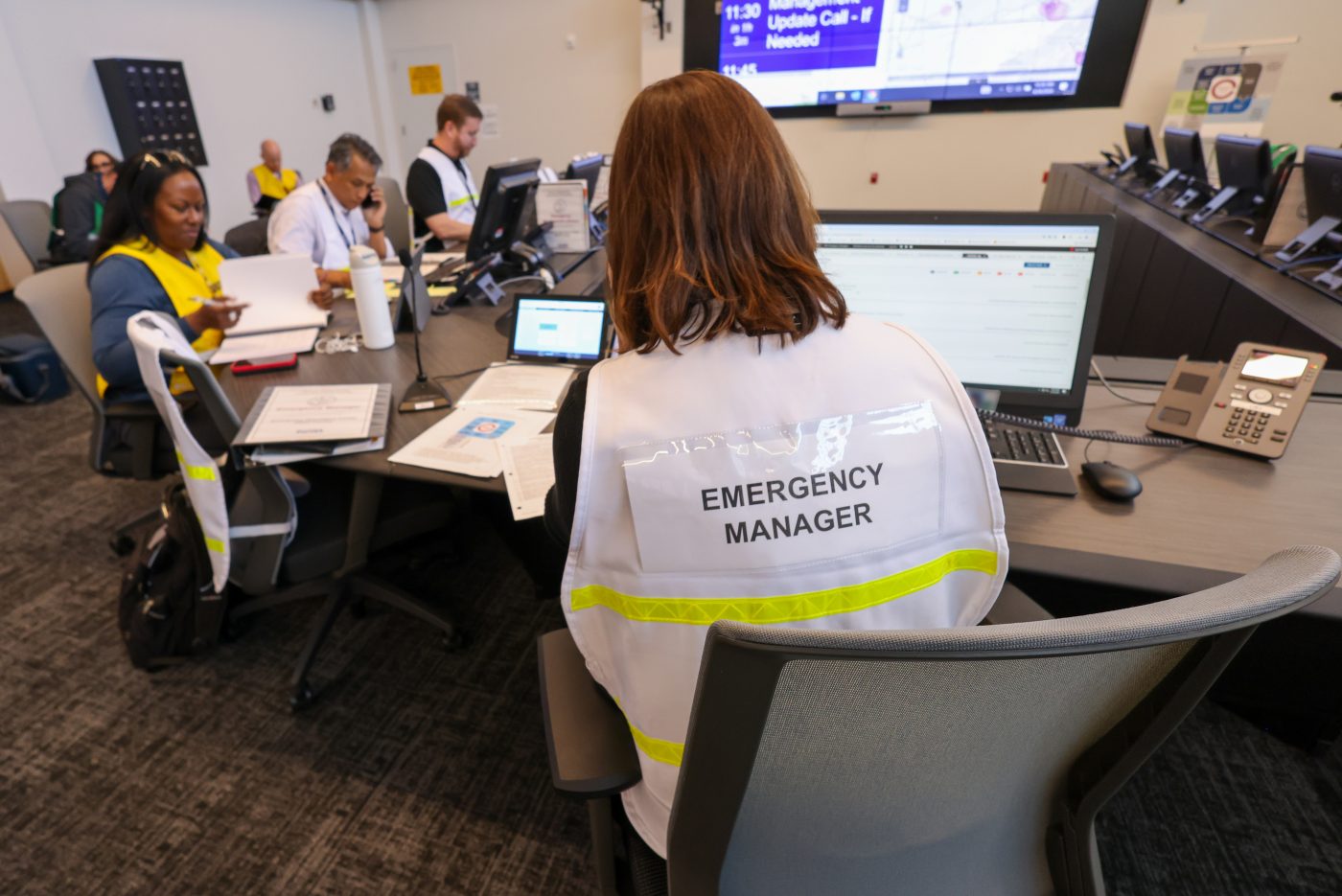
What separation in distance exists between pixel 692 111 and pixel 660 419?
380 millimetres

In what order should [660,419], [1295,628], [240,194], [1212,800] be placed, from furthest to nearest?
[240,194], [1212,800], [1295,628], [660,419]

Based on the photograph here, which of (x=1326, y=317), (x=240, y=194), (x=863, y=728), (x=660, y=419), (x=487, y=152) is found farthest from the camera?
(x=487, y=152)

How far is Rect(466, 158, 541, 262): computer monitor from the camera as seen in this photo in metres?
2.24

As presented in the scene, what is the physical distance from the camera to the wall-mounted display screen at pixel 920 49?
4.34 metres

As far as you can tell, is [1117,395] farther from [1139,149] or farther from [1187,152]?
[1139,149]

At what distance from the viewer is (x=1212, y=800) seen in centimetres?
141

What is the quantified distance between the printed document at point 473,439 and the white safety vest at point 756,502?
1.98 ft

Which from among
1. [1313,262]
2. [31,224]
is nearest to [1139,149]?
[1313,262]

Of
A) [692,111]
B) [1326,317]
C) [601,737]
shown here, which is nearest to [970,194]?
[1326,317]

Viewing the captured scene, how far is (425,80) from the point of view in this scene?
21.0ft

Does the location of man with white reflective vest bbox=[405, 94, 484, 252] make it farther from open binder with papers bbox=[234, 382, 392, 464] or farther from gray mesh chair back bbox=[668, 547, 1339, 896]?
gray mesh chair back bbox=[668, 547, 1339, 896]

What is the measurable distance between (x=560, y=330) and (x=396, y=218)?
2.65 metres

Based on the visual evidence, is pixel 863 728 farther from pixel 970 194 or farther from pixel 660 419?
pixel 970 194

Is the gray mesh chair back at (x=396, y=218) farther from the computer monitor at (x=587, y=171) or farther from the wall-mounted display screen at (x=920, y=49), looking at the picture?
the wall-mounted display screen at (x=920, y=49)
